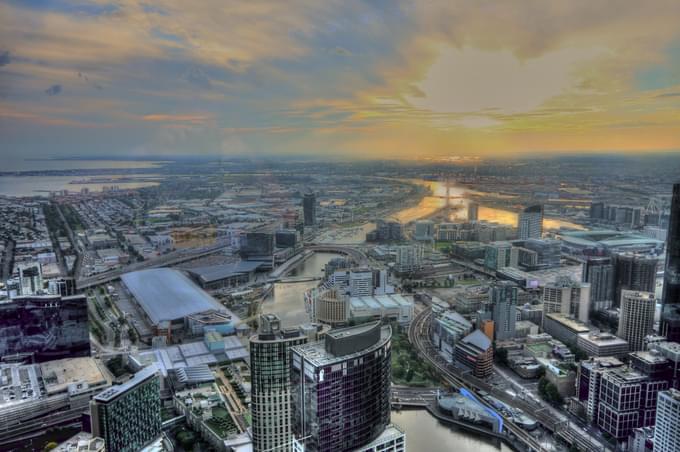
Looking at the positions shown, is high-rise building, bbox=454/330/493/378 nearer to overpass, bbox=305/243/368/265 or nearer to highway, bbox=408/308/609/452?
highway, bbox=408/308/609/452

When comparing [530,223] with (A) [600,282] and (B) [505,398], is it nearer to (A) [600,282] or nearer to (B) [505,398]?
(A) [600,282]

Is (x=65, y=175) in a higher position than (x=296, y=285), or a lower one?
higher

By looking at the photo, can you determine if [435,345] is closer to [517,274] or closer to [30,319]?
[517,274]

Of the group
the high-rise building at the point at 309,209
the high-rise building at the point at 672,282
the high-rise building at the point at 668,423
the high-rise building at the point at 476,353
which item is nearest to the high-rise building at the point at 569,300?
the high-rise building at the point at 672,282

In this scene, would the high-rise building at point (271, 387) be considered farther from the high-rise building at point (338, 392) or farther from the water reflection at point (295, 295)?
the water reflection at point (295, 295)

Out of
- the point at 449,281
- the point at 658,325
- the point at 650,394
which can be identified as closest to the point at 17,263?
the point at 449,281

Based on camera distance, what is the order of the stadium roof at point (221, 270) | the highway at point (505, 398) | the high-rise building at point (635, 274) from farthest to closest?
the stadium roof at point (221, 270) < the high-rise building at point (635, 274) < the highway at point (505, 398)

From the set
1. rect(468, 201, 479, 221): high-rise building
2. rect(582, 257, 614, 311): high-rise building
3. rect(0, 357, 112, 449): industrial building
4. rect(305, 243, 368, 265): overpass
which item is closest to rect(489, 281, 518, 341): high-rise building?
rect(582, 257, 614, 311): high-rise building
